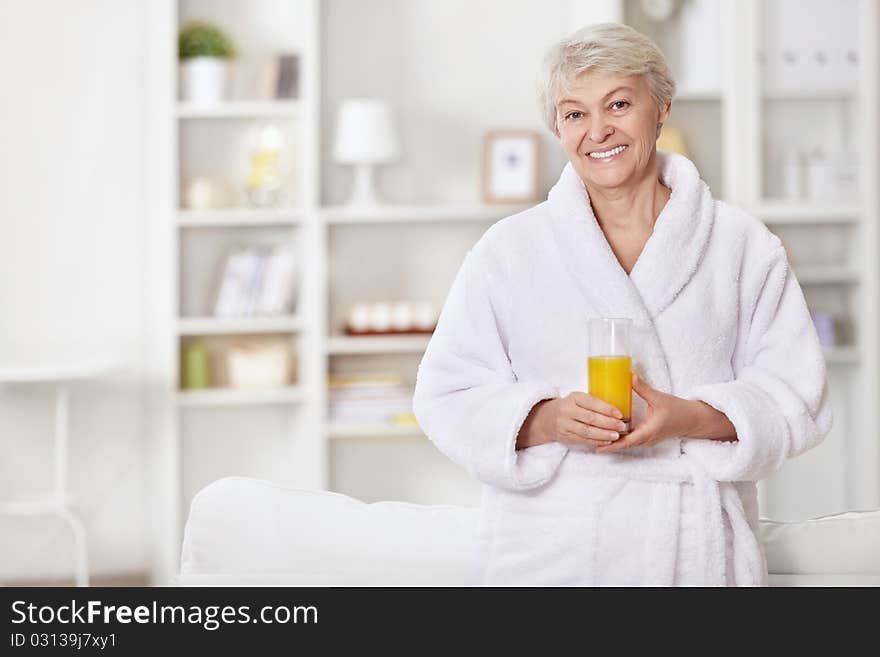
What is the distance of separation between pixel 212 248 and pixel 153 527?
975mm

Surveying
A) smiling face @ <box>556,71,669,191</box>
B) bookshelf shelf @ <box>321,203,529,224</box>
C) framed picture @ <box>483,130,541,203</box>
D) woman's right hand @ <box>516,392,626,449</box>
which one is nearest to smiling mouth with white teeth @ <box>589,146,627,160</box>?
smiling face @ <box>556,71,669,191</box>

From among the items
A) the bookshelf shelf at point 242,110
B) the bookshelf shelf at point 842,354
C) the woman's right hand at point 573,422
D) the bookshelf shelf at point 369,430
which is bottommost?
the bookshelf shelf at point 369,430

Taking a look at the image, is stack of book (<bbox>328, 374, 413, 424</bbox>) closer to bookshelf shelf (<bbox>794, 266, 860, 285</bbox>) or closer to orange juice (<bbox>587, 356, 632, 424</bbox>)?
bookshelf shelf (<bbox>794, 266, 860, 285</bbox>)

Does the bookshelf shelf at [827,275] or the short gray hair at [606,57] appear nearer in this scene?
the short gray hair at [606,57]

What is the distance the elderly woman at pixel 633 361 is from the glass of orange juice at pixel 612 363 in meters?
0.02

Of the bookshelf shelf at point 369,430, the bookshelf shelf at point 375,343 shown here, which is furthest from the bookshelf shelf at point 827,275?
the bookshelf shelf at point 369,430

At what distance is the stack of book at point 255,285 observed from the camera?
3.97m

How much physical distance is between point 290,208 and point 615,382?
288 cm

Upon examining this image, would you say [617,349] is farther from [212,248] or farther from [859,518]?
[212,248]

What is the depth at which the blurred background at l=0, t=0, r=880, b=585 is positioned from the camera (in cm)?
396

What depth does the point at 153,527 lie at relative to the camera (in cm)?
409

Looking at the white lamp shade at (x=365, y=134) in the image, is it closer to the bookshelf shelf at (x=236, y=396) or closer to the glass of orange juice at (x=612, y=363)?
the bookshelf shelf at (x=236, y=396)

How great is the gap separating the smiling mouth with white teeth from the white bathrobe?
65 mm
